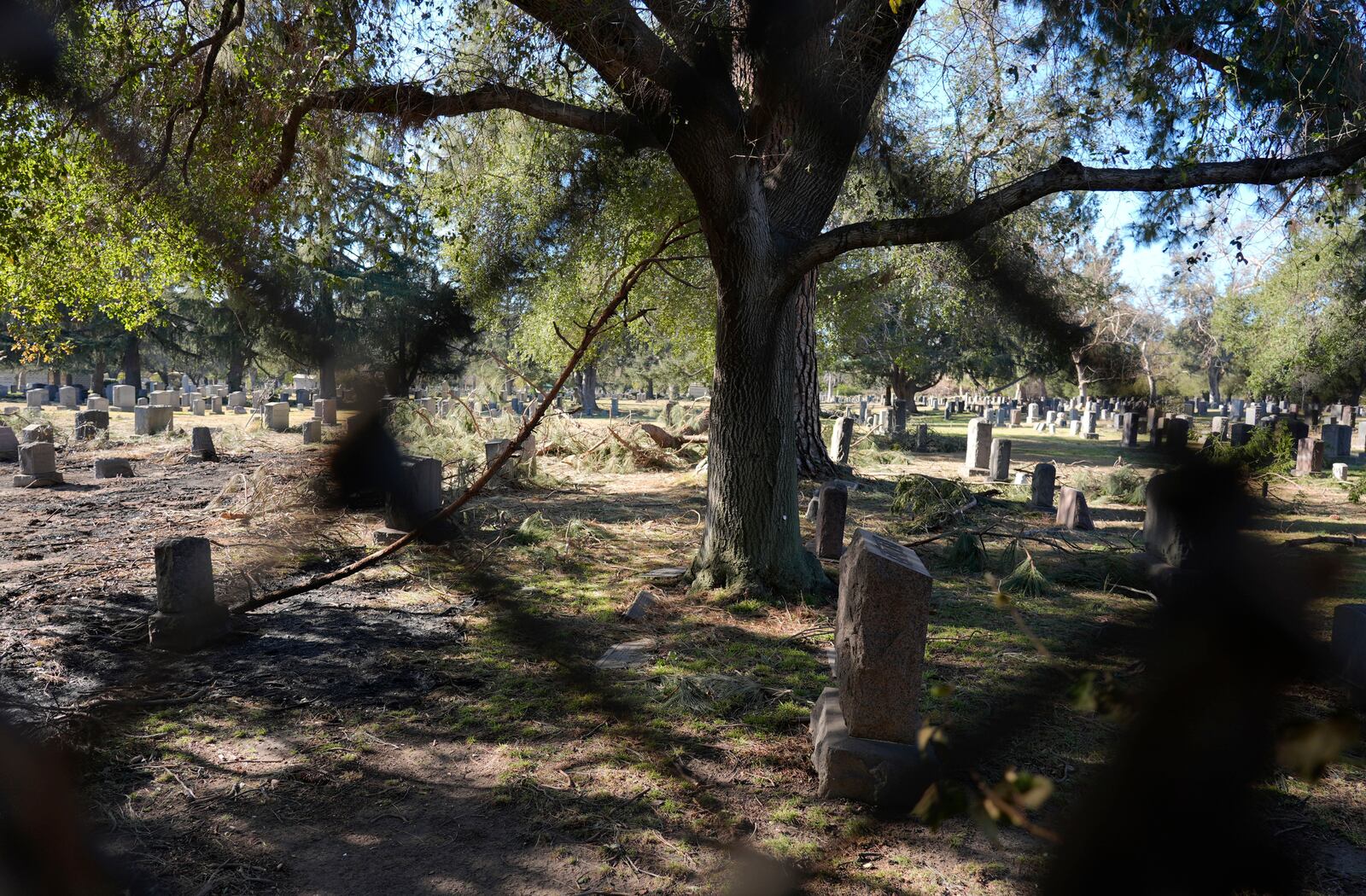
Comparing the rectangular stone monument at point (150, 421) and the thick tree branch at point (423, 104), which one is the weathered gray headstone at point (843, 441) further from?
the rectangular stone monument at point (150, 421)

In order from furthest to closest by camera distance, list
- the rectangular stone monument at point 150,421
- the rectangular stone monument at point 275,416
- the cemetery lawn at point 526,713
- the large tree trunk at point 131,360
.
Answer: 1. the large tree trunk at point 131,360
2. the rectangular stone monument at point 275,416
3. the rectangular stone monument at point 150,421
4. the cemetery lawn at point 526,713

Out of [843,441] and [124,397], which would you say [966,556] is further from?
[124,397]

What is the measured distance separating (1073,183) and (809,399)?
872cm

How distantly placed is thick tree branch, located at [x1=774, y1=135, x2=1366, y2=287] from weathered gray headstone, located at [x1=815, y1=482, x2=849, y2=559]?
3.14m

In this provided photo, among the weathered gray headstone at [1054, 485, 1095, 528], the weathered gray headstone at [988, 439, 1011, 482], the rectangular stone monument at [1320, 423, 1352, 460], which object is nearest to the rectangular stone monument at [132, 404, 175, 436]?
the weathered gray headstone at [988, 439, 1011, 482]

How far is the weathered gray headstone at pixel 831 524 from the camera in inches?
346

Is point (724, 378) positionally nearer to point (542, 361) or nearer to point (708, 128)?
point (708, 128)

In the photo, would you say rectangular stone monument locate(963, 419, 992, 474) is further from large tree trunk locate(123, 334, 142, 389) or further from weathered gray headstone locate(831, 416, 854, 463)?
large tree trunk locate(123, 334, 142, 389)

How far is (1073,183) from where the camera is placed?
18.8ft

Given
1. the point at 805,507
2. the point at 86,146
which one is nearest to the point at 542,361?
the point at 805,507

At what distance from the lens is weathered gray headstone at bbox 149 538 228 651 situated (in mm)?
5699

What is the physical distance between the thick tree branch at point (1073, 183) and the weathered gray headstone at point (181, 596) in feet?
→ 16.8

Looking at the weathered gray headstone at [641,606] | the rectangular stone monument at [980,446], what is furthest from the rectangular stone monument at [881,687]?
the rectangular stone monument at [980,446]

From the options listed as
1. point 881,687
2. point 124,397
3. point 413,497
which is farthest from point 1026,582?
point 124,397
